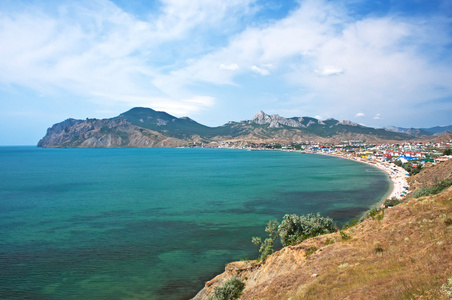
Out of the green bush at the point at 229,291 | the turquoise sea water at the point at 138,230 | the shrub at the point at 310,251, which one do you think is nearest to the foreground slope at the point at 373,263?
the shrub at the point at 310,251

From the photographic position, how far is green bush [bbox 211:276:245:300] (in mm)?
18828

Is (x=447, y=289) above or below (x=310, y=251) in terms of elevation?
above

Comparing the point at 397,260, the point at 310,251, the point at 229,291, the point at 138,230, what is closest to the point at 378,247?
the point at 397,260

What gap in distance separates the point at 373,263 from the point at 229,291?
9494 millimetres

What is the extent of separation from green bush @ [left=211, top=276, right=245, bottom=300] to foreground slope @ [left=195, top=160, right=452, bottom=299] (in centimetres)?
111

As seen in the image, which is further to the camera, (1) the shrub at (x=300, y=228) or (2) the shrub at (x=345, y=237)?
(1) the shrub at (x=300, y=228)

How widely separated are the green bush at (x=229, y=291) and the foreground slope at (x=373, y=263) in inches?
43.7

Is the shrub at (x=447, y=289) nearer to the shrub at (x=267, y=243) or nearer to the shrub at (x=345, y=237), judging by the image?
the shrub at (x=345, y=237)

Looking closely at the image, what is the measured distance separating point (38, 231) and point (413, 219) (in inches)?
1734

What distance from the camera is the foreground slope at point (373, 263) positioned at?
10914 mm

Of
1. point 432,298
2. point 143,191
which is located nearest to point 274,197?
point 143,191

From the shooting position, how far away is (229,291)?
19.3 m

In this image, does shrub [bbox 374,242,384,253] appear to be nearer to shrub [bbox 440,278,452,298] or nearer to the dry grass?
the dry grass

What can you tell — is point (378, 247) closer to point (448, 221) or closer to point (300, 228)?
point (448, 221)
